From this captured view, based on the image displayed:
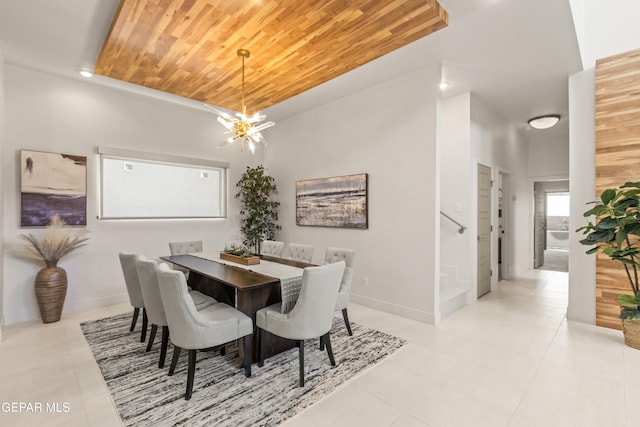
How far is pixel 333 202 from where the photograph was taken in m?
4.75

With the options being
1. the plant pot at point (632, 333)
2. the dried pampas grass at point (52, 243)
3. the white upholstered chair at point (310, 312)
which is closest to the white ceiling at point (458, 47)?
the dried pampas grass at point (52, 243)

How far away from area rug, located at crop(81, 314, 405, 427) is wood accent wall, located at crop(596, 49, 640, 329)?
8.46 feet

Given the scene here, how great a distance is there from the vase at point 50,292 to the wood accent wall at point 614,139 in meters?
6.57

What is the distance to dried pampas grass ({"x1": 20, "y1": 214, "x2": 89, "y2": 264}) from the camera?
366 cm

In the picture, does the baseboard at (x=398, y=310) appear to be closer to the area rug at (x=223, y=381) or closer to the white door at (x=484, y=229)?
the area rug at (x=223, y=381)

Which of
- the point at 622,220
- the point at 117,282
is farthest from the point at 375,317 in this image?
the point at 117,282

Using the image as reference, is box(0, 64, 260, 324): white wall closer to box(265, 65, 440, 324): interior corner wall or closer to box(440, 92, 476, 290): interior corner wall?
box(265, 65, 440, 324): interior corner wall

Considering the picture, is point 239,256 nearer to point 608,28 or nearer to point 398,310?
point 398,310

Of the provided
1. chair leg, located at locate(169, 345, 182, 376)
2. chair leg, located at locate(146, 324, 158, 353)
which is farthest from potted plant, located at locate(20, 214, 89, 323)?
chair leg, located at locate(169, 345, 182, 376)

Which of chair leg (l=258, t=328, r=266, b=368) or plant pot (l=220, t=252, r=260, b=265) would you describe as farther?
plant pot (l=220, t=252, r=260, b=265)

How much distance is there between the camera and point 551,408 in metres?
2.04

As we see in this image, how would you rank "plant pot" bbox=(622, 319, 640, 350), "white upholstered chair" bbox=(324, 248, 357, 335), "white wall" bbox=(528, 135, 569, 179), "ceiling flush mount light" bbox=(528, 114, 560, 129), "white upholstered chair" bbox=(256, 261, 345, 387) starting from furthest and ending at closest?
"white wall" bbox=(528, 135, 569, 179) → "ceiling flush mount light" bbox=(528, 114, 560, 129) → "white upholstered chair" bbox=(324, 248, 357, 335) → "plant pot" bbox=(622, 319, 640, 350) → "white upholstered chair" bbox=(256, 261, 345, 387)

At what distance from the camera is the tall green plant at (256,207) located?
215 inches

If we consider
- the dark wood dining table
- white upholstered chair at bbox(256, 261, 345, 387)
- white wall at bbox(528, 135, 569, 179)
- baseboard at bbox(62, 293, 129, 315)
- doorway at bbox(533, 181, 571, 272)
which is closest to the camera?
white upholstered chair at bbox(256, 261, 345, 387)
